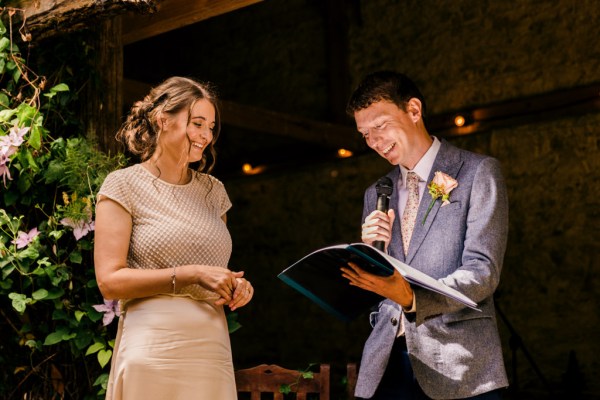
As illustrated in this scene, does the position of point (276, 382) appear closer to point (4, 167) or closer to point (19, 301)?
point (19, 301)

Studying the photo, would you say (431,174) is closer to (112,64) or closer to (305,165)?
(112,64)

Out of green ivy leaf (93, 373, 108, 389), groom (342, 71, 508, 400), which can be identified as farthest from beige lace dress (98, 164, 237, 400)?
green ivy leaf (93, 373, 108, 389)

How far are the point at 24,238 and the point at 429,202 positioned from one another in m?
1.77

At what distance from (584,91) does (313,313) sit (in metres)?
3.75

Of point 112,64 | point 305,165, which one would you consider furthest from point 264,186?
point 112,64

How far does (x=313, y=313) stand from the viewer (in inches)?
356

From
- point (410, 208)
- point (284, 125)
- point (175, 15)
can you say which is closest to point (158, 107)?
point (410, 208)

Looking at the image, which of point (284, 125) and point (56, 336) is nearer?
point (56, 336)

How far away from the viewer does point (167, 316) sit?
7.31ft

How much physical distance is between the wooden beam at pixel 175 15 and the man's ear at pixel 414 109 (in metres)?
1.19

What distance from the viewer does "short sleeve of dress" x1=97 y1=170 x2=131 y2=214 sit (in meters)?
2.24

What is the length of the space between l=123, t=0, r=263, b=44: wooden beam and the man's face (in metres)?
1.19

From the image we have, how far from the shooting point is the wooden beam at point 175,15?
3467 mm

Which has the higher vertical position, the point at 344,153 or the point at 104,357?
the point at 344,153
